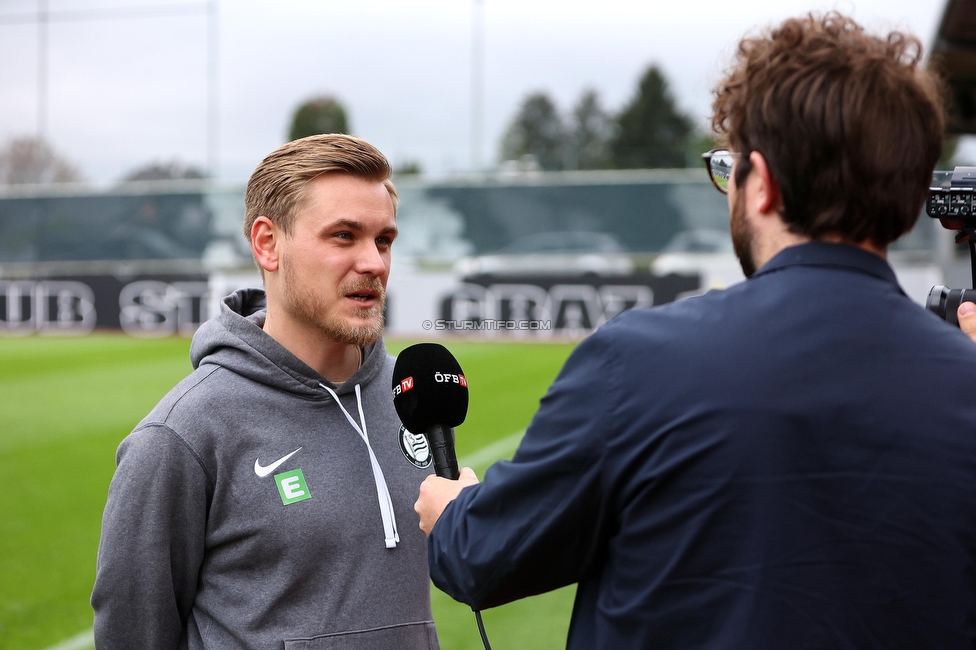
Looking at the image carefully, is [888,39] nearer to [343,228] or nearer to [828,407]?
[828,407]

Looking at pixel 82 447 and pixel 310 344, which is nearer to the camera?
pixel 310 344

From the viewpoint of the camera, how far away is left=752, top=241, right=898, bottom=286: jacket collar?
1332 millimetres

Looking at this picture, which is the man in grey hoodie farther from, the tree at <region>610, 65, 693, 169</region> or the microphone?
the tree at <region>610, 65, 693, 169</region>

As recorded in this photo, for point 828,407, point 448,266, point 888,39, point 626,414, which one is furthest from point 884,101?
point 448,266

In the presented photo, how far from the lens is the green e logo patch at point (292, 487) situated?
1920mm

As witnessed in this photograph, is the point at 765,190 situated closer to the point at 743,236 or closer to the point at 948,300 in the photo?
the point at 743,236

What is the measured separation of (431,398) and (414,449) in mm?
375

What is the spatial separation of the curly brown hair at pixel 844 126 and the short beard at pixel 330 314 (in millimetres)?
996

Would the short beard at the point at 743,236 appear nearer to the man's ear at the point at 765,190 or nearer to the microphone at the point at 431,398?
the man's ear at the point at 765,190

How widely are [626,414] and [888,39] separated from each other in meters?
0.66

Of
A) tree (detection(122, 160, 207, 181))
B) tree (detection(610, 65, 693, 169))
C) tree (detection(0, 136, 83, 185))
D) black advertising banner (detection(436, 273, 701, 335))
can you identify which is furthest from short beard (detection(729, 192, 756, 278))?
tree (detection(610, 65, 693, 169))

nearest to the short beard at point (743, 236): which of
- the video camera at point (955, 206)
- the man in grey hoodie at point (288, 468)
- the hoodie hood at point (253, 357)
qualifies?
the video camera at point (955, 206)

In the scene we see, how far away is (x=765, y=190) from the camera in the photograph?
136 centimetres

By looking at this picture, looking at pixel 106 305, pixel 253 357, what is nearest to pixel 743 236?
pixel 253 357
